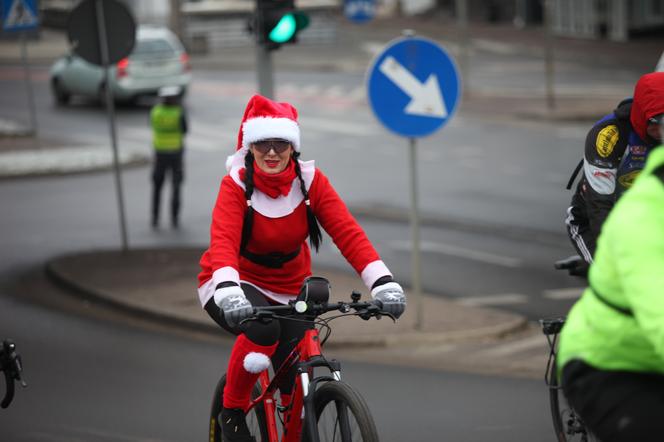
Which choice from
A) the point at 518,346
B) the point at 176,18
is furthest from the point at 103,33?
the point at 176,18

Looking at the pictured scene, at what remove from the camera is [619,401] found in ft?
11.6

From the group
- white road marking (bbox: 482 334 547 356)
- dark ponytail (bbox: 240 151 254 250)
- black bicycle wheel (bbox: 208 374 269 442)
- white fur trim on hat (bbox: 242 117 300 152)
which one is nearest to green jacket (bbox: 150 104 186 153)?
white road marking (bbox: 482 334 547 356)

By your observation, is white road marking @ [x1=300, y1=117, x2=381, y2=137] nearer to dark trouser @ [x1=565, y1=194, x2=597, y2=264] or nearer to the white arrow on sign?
the white arrow on sign

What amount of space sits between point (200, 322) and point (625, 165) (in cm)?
531

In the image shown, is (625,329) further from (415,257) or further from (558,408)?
(415,257)

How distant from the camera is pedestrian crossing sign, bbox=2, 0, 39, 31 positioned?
21125mm

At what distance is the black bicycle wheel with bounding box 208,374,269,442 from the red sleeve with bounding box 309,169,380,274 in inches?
31.1

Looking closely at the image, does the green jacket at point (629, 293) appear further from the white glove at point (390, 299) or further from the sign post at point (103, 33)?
the sign post at point (103, 33)

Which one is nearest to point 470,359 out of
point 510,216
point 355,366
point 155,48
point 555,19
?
point 355,366

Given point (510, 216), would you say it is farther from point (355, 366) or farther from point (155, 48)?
point (155, 48)

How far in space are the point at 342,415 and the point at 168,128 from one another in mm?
12138

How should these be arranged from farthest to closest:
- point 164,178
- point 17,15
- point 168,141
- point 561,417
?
1. point 17,15
2. point 168,141
3. point 164,178
4. point 561,417

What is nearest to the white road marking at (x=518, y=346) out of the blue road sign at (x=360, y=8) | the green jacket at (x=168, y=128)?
the green jacket at (x=168, y=128)

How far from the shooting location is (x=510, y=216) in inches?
656
